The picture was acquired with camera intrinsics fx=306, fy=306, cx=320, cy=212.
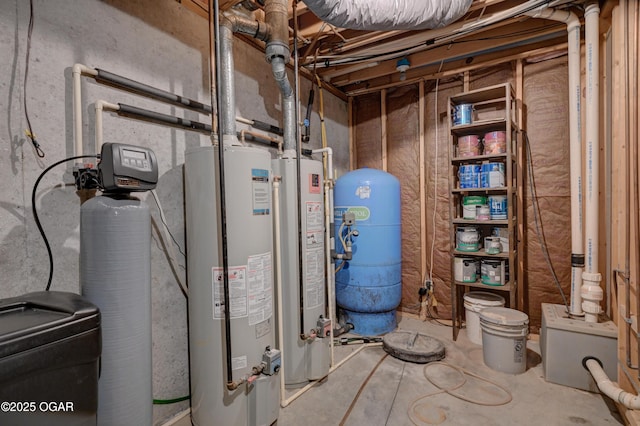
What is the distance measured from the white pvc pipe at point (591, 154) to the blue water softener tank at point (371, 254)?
4.26 ft

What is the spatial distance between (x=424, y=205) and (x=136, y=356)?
270 centimetres

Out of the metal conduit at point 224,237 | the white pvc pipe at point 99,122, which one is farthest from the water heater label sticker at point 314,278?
the white pvc pipe at point 99,122

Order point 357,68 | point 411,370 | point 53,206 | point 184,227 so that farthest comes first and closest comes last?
point 357,68 < point 411,370 < point 184,227 < point 53,206

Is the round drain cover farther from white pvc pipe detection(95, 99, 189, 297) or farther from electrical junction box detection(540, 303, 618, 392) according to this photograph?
white pvc pipe detection(95, 99, 189, 297)

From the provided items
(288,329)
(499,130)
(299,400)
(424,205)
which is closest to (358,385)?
(299,400)

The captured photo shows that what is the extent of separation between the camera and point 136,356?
3.54 feet

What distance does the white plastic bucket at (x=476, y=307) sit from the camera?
250 centimetres

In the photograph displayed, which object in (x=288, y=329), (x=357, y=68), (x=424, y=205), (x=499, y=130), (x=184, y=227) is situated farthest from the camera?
(x=424, y=205)

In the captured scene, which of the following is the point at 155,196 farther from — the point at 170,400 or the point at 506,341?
the point at 506,341

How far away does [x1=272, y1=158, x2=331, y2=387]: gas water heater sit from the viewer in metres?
1.92

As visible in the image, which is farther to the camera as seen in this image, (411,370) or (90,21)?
(411,370)

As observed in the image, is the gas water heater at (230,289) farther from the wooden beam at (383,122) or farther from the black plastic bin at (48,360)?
the wooden beam at (383,122)

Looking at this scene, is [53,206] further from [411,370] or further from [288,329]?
[411,370]

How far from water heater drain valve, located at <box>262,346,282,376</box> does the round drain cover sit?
3.57 feet
